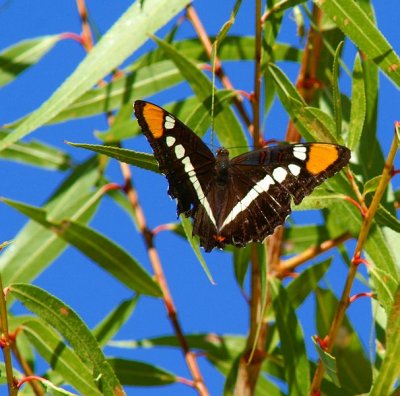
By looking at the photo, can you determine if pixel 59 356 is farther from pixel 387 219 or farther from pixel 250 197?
pixel 387 219

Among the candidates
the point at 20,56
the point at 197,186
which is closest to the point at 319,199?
the point at 197,186

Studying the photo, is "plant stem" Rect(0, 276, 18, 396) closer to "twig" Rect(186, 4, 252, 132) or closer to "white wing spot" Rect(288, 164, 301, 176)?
"white wing spot" Rect(288, 164, 301, 176)

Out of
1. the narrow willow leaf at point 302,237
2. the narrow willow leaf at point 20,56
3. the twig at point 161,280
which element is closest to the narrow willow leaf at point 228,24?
the twig at point 161,280

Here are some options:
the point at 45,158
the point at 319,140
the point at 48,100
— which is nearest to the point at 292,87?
the point at 319,140

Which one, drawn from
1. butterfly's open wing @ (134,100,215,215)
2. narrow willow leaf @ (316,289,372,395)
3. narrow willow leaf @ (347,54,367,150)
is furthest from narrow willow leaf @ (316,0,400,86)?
narrow willow leaf @ (316,289,372,395)

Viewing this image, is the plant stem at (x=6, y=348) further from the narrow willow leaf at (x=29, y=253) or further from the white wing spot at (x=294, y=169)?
the narrow willow leaf at (x=29, y=253)

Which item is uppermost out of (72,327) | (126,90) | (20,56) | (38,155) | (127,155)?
(20,56)
